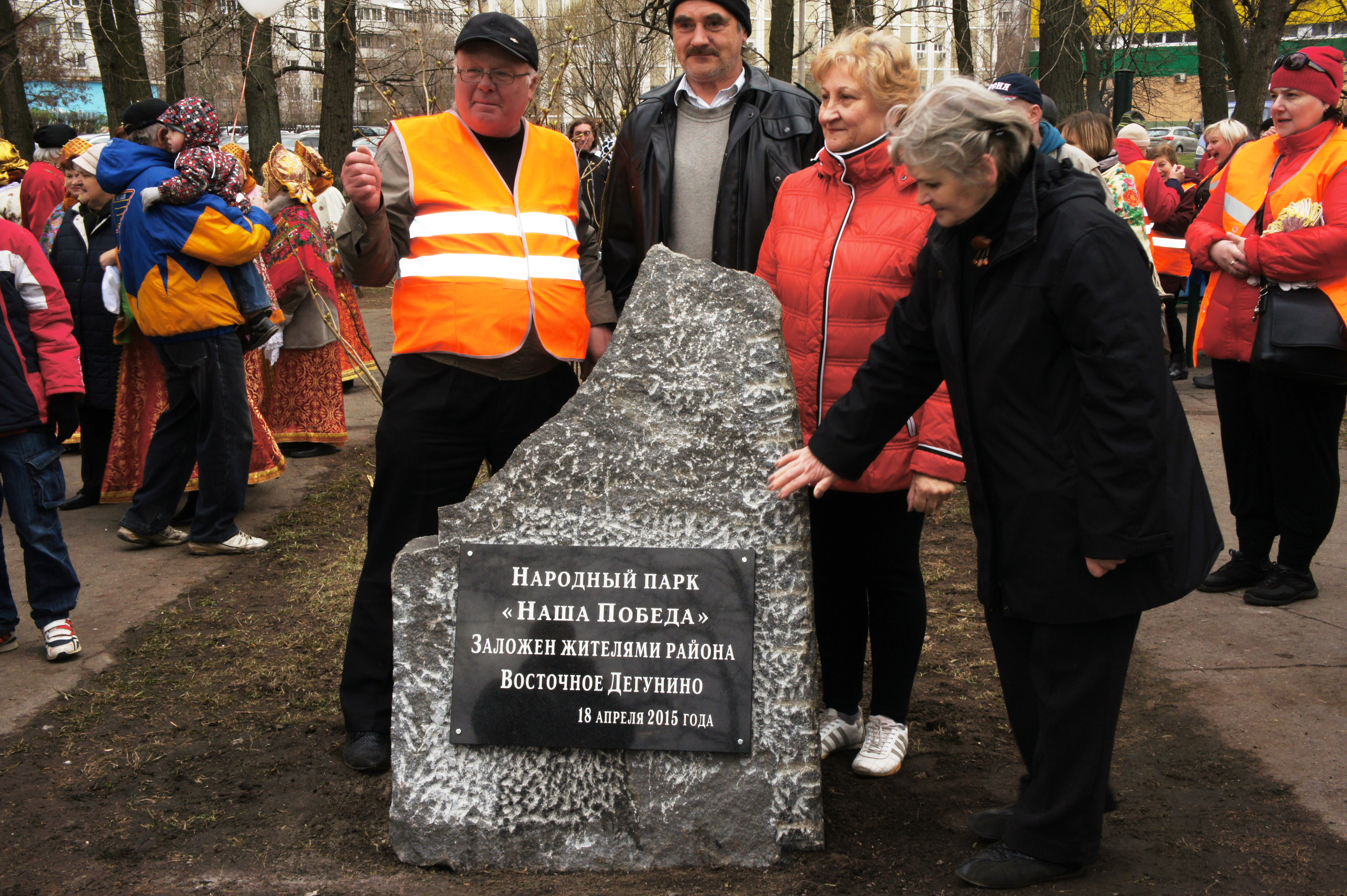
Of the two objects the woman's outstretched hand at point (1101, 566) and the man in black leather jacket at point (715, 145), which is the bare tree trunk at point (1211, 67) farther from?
the woman's outstretched hand at point (1101, 566)

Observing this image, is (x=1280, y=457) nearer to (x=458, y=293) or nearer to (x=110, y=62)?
(x=458, y=293)

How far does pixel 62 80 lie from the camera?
107 ft

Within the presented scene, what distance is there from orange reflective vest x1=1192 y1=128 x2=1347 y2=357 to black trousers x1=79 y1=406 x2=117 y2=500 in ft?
18.2

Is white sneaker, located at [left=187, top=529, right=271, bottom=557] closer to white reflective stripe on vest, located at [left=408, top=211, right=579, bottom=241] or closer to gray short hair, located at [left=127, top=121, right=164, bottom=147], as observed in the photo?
gray short hair, located at [left=127, top=121, right=164, bottom=147]

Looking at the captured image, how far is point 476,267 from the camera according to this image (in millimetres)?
3016

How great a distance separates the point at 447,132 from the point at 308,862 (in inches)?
77.6

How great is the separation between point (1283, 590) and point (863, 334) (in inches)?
102

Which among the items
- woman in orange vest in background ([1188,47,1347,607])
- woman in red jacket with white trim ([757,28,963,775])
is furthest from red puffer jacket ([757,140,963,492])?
woman in orange vest in background ([1188,47,1347,607])

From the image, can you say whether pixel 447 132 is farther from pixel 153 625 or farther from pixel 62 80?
pixel 62 80

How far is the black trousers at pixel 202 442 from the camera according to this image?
16.8ft

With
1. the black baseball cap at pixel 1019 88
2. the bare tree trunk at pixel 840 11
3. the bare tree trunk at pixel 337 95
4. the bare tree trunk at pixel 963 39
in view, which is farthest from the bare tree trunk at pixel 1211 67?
the black baseball cap at pixel 1019 88

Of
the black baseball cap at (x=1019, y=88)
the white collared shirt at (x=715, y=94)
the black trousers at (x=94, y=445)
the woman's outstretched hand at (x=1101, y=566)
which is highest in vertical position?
the black baseball cap at (x=1019, y=88)

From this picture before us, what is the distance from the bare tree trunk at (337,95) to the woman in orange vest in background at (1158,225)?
859 centimetres

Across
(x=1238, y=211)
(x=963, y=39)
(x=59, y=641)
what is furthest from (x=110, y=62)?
(x=1238, y=211)
